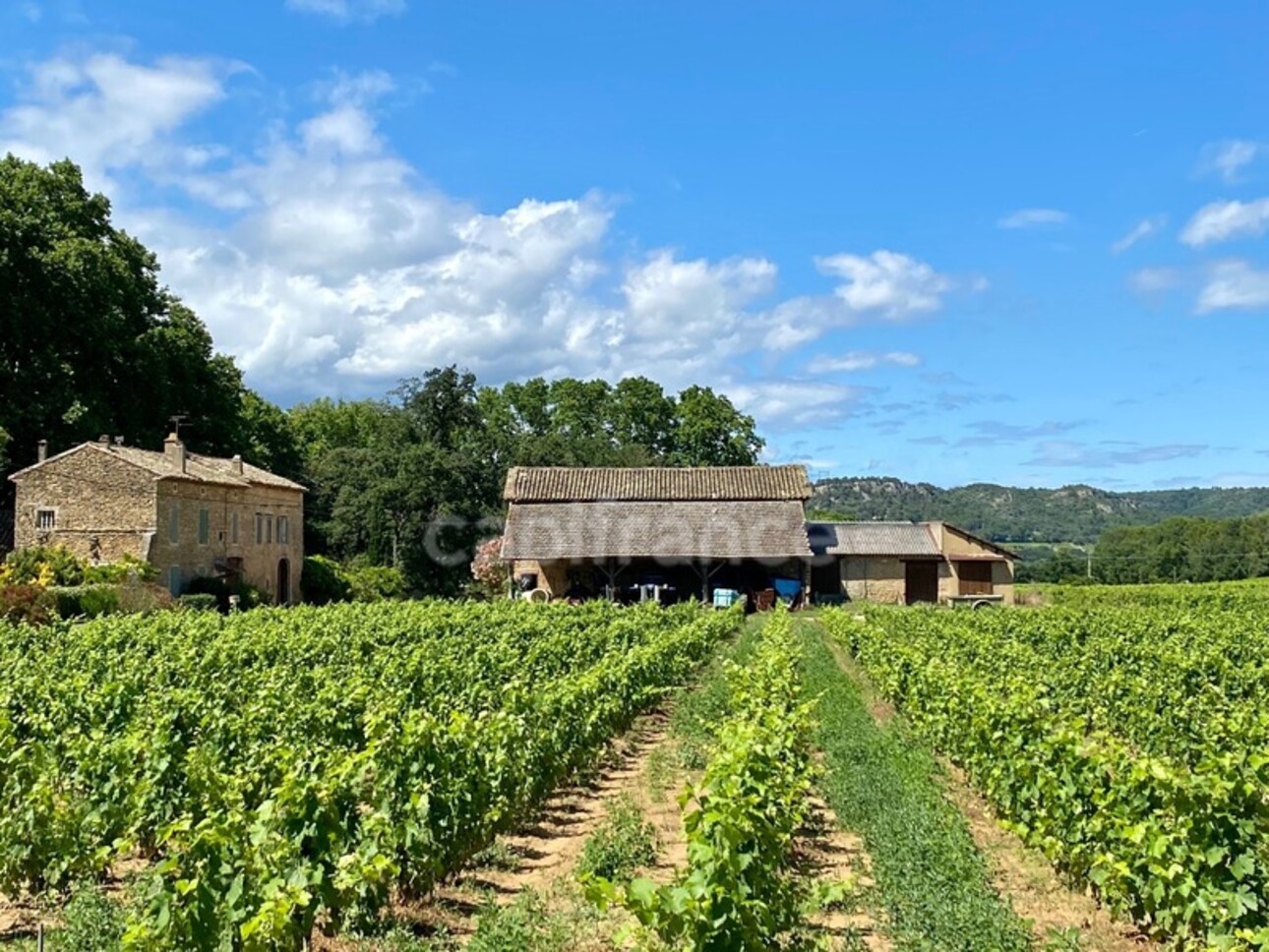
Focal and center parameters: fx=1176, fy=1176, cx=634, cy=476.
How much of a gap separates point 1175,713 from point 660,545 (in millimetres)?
25720

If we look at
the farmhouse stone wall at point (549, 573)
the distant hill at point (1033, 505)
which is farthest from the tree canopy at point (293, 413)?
the distant hill at point (1033, 505)

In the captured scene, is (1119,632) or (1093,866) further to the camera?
(1119,632)

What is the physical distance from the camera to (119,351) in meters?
35.5

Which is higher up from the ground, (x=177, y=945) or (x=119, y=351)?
(x=119, y=351)

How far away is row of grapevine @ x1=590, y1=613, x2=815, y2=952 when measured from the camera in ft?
15.3

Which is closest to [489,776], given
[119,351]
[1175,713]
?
[1175,713]

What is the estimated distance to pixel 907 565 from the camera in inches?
1594

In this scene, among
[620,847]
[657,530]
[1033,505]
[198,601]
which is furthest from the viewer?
[1033,505]

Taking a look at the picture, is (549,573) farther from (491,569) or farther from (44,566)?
(44,566)

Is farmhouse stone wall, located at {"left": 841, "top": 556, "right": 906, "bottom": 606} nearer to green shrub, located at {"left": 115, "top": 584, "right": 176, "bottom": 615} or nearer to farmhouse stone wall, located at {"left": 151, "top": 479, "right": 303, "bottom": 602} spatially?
farmhouse stone wall, located at {"left": 151, "top": 479, "right": 303, "bottom": 602}

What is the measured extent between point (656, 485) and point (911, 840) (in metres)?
33.2

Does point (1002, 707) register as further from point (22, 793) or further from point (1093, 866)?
point (22, 793)

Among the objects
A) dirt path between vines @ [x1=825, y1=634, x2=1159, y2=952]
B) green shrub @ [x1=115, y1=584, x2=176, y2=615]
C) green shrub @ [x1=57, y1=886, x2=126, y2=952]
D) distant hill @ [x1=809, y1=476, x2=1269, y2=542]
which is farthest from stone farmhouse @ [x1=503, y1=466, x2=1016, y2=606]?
distant hill @ [x1=809, y1=476, x2=1269, y2=542]

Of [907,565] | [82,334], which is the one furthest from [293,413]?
[907,565]
